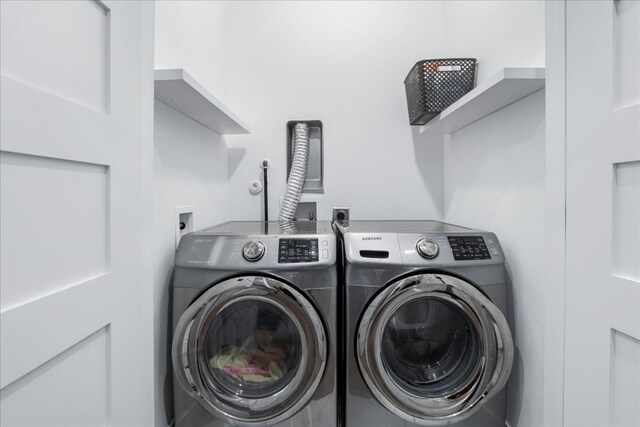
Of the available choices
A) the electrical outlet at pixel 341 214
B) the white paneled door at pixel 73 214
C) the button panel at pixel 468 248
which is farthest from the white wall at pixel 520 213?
the white paneled door at pixel 73 214

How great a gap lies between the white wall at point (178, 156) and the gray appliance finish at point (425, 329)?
73 cm

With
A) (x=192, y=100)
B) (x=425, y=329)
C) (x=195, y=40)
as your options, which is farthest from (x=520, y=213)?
(x=195, y=40)

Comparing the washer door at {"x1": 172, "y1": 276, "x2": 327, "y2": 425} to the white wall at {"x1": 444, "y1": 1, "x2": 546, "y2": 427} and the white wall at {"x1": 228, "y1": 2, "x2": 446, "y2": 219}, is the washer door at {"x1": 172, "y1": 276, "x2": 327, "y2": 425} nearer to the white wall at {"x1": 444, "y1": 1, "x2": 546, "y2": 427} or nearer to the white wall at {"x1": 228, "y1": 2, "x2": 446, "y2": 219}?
the white wall at {"x1": 444, "y1": 1, "x2": 546, "y2": 427}

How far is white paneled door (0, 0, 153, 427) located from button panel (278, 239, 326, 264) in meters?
0.49

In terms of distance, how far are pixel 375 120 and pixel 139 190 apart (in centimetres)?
147

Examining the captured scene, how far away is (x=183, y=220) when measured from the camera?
140cm

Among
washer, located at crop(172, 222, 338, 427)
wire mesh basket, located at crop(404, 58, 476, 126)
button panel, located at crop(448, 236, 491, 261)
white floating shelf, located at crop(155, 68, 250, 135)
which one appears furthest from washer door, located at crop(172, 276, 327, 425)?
wire mesh basket, located at crop(404, 58, 476, 126)

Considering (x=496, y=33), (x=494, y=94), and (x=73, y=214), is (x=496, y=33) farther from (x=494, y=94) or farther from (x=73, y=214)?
(x=73, y=214)

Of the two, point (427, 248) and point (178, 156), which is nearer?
point (427, 248)

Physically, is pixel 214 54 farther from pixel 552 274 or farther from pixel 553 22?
pixel 552 274

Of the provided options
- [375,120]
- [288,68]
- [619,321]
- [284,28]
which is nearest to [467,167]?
[375,120]

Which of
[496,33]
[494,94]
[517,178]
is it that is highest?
[496,33]

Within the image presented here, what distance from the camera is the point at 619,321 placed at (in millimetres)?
751

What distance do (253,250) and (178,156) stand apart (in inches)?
21.8
